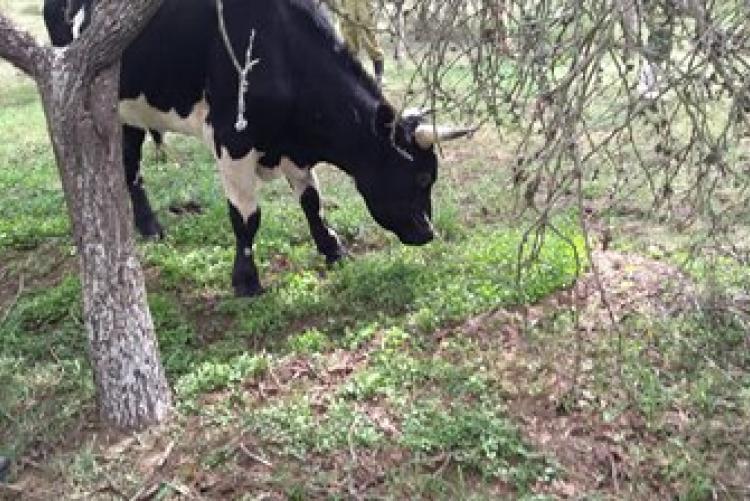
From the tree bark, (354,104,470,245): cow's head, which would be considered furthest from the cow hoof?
the tree bark

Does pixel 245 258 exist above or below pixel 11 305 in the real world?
above

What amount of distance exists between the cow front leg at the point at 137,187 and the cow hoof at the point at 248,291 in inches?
51.1

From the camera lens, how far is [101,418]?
5.41m

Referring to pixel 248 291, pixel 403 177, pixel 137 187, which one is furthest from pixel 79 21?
pixel 403 177

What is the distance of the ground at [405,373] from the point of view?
16.3 feet

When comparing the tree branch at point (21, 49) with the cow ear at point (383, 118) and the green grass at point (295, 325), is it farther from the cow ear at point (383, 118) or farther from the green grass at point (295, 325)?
the cow ear at point (383, 118)

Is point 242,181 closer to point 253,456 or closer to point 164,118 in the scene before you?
point 164,118

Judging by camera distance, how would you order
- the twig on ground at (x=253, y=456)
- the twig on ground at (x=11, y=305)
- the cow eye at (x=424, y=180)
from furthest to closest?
the cow eye at (x=424, y=180)
the twig on ground at (x=11, y=305)
the twig on ground at (x=253, y=456)

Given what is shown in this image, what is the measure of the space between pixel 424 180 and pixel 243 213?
1.14m

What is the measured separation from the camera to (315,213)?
715cm

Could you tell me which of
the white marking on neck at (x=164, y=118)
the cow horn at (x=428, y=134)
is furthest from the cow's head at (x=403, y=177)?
the white marking on neck at (x=164, y=118)

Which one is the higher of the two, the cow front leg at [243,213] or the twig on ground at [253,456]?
the cow front leg at [243,213]

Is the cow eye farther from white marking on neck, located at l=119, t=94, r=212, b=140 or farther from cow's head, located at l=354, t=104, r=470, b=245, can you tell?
white marking on neck, located at l=119, t=94, r=212, b=140

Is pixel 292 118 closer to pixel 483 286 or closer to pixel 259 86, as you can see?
pixel 259 86
